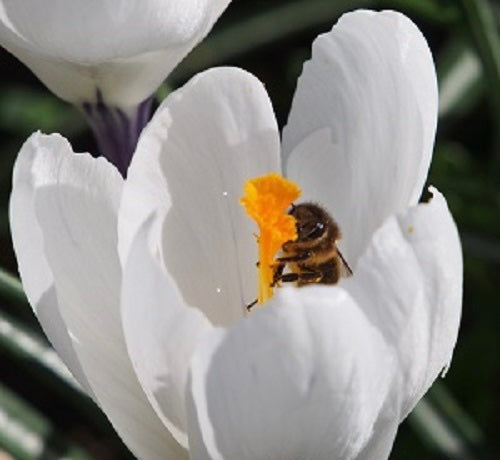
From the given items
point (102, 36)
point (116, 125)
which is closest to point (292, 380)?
point (102, 36)

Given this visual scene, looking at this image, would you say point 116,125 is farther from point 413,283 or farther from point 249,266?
point 413,283

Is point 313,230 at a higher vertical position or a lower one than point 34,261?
lower

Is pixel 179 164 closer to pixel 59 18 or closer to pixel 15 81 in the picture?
pixel 59 18

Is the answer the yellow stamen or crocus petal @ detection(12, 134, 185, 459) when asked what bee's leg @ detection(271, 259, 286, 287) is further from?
crocus petal @ detection(12, 134, 185, 459)

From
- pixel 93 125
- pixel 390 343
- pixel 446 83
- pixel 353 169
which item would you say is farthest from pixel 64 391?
pixel 446 83

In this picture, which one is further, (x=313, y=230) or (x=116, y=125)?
(x=116, y=125)

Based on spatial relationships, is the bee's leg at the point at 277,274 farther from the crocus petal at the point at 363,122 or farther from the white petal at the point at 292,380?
the white petal at the point at 292,380

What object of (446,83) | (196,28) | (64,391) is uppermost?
(196,28)
